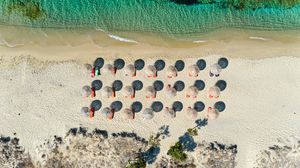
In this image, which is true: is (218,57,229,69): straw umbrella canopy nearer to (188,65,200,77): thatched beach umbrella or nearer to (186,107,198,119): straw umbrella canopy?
(188,65,200,77): thatched beach umbrella

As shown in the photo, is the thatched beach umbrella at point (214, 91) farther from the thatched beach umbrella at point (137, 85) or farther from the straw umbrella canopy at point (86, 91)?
the straw umbrella canopy at point (86, 91)

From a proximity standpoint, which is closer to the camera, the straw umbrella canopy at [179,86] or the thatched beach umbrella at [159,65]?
the straw umbrella canopy at [179,86]

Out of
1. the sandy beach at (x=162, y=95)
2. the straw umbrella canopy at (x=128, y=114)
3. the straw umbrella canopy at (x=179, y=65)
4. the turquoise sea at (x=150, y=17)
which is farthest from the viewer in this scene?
the turquoise sea at (x=150, y=17)

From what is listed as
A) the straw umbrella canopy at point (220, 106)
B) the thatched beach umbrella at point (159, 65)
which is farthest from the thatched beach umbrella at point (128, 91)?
the straw umbrella canopy at point (220, 106)

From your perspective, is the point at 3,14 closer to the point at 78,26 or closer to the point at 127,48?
the point at 78,26

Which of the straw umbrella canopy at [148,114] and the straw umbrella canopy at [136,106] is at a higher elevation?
the straw umbrella canopy at [136,106]

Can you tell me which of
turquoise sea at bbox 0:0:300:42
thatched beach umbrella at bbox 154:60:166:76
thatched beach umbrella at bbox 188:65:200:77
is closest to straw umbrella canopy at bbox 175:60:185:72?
thatched beach umbrella at bbox 188:65:200:77

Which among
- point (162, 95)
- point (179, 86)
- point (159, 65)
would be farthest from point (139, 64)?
point (179, 86)

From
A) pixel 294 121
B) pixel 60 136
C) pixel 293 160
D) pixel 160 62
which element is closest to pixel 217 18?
pixel 160 62
